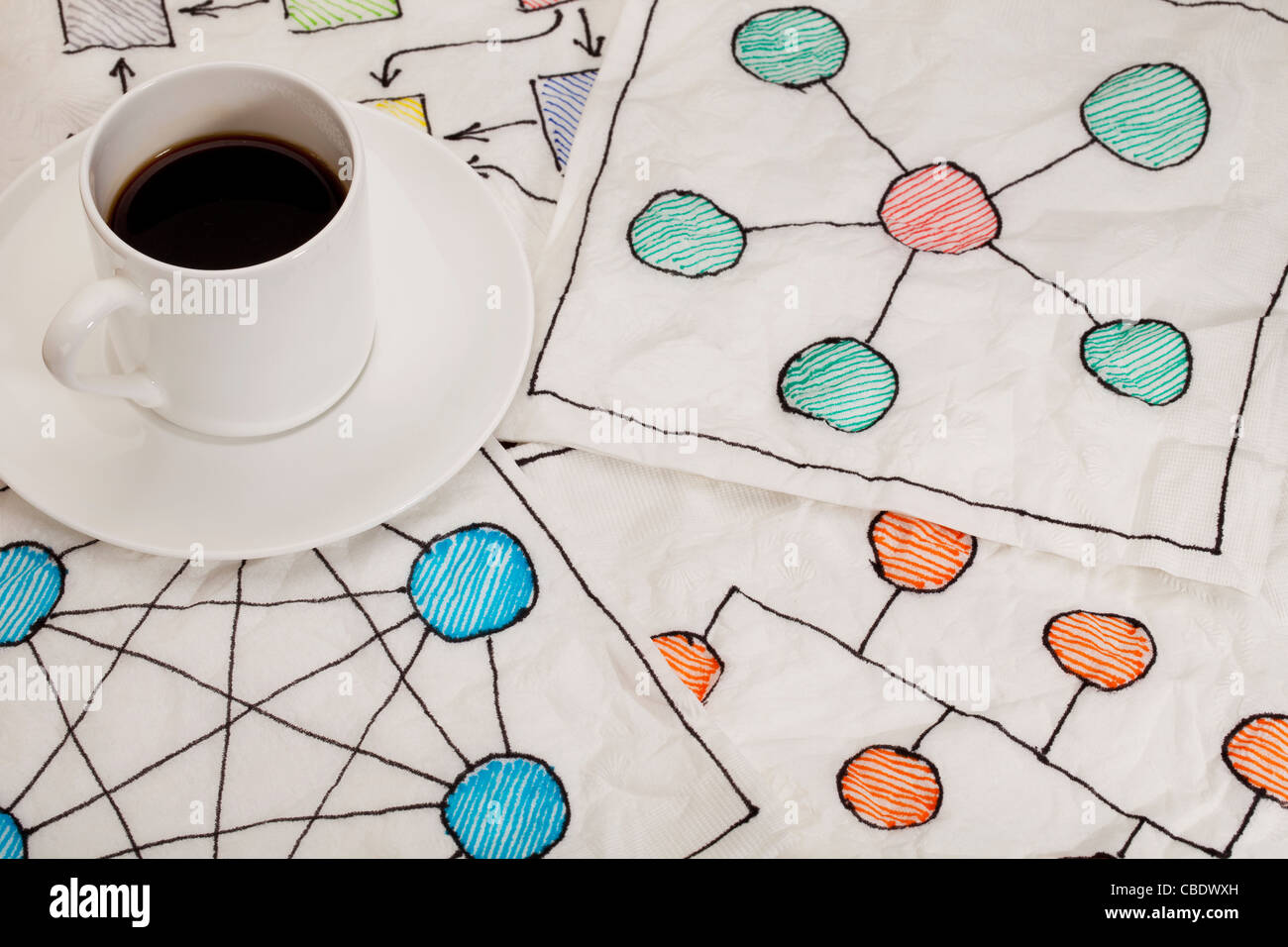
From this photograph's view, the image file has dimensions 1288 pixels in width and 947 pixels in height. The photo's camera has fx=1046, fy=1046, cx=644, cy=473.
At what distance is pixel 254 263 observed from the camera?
394mm

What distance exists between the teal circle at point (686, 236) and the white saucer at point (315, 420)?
0.26 feet

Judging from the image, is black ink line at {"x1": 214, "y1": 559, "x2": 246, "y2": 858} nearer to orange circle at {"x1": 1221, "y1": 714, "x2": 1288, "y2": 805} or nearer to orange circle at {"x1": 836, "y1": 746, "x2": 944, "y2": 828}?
orange circle at {"x1": 836, "y1": 746, "x2": 944, "y2": 828}

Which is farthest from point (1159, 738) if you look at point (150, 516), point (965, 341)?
point (150, 516)

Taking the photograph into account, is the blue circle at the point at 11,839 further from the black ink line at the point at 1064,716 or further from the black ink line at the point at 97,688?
the black ink line at the point at 1064,716

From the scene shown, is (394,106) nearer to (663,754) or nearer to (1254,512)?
(663,754)

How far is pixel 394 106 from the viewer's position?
21.7 inches

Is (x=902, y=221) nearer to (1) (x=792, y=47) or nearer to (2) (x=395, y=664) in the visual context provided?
(1) (x=792, y=47)

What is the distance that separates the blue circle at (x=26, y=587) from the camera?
1.48ft

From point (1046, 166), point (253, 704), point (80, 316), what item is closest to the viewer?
point (80, 316)

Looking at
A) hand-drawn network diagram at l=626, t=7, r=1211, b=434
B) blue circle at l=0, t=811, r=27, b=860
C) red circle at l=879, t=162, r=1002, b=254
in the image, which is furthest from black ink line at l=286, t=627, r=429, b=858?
red circle at l=879, t=162, r=1002, b=254

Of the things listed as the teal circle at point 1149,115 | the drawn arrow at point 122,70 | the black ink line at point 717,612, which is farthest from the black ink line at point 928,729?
the drawn arrow at point 122,70

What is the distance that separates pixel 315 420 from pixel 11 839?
0.68ft

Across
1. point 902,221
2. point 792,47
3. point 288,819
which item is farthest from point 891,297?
point 288,819

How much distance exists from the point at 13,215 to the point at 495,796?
0.32m
